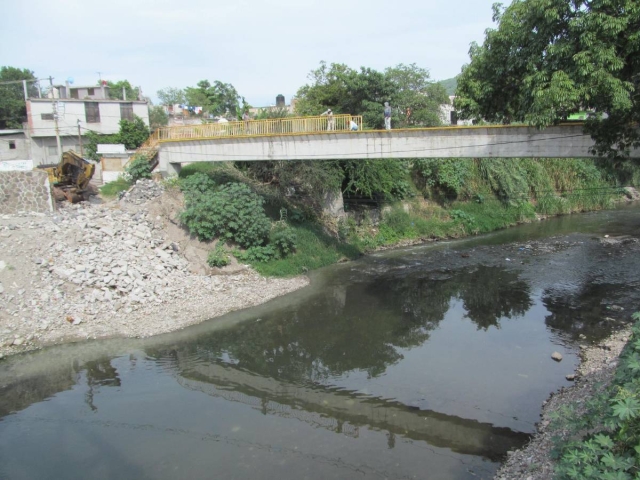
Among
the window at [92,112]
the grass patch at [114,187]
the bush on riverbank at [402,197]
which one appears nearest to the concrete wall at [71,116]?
the window at [92,112]

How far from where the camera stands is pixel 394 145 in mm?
19031

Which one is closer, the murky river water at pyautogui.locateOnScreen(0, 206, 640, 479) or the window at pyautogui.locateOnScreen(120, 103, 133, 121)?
the murky river water at pyautogui.locateOnScreen(0, 206, 640, 479)

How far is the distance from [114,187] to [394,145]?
47.8ft

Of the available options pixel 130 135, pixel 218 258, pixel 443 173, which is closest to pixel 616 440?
pixel 218 258

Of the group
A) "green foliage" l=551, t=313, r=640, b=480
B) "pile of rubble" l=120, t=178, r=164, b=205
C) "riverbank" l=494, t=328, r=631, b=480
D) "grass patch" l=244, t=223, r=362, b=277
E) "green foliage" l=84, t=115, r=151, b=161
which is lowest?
"riverbank" l=494, t=328, r=631, b=480

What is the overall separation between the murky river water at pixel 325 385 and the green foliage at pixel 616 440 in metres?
3.71

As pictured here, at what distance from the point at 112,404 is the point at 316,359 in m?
5.28

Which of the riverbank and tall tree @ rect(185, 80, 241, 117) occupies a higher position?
tall tree @ rect(185, 80, 241, 117)

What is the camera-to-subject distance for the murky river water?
960 centimetres

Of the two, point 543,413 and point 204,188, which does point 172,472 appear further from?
point 204,188

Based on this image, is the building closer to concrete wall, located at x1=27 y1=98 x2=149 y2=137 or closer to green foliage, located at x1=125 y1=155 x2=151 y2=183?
concrete wall, located at x1=27 y1=98 x2=149 y2=137

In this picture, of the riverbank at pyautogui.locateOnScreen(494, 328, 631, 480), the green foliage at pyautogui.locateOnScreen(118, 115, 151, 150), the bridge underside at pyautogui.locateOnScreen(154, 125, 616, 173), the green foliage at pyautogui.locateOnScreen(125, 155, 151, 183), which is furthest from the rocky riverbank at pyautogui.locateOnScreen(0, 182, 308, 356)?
the green foliage at pyautogui.locateOnScreen(118, 115, 151, 150)

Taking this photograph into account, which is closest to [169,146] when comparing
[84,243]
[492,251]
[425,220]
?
[84,243]

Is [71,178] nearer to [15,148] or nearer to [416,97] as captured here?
[15,148]
